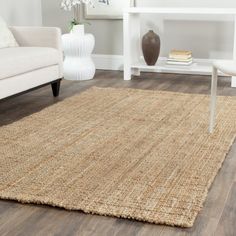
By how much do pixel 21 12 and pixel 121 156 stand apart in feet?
8.99

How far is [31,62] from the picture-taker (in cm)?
324

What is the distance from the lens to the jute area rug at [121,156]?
6.00 feet

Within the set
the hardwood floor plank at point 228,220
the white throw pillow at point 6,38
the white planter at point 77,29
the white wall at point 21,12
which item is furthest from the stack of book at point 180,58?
the hardwood floor plank at point 228,220

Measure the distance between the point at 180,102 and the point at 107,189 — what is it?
1.54 m

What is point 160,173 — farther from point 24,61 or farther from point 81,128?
A: point 24,61

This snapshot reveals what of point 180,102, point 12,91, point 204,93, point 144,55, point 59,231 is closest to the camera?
point 59,231

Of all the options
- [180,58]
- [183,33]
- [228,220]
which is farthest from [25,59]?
[228,220]

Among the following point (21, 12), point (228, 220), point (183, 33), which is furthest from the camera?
point (21, 12)

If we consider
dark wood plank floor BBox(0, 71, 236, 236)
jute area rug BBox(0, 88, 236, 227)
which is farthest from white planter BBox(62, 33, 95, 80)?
dark wood plank floor BBox(0, 71, 236, 236)

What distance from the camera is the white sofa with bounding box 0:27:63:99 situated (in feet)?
10.0

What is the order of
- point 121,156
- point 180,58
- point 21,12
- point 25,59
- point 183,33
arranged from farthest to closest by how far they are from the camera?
point 21,12
point 183,33
point 180,58
point 25,59
point 121,156

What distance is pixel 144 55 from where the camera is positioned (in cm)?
420

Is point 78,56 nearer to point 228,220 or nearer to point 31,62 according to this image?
point 31,62

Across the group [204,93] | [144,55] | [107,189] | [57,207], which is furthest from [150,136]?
[144,55]
